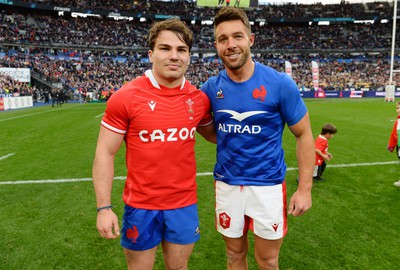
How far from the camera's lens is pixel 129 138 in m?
2.30

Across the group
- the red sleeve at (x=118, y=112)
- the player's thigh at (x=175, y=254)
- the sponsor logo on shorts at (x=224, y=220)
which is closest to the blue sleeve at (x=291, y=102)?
the sponsor logo on shorts at (x=224, y=220)

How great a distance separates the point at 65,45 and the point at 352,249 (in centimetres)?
5005

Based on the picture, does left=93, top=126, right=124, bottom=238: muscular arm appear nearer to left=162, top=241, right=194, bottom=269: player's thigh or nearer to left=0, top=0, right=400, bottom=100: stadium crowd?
left=162, top=241, right=194, bottom=269: player's thigh

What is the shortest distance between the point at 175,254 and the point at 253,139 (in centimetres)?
113

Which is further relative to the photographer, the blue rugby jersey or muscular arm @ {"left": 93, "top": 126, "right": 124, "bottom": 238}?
the blue rugby jersey

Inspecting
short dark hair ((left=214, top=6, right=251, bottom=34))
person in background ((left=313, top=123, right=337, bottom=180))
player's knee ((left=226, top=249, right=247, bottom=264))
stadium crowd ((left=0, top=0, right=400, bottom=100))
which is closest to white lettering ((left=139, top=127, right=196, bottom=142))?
short dark hair ((left=214, top=6, right=251, bottom=34))

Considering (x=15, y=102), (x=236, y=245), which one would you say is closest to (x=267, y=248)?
(x=236, y=245)

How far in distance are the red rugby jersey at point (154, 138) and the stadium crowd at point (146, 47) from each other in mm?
34050

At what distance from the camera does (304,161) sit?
2490 millimetres

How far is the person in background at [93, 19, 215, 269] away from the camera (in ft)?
7.21

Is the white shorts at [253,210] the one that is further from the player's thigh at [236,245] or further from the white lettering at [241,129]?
the white lettering at [241,129]

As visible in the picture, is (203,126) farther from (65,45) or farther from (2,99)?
(65,45)

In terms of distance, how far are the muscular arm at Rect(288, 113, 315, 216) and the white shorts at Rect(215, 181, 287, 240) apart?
139 mm

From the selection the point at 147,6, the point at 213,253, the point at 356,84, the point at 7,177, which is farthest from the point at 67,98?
the point at 356,84
